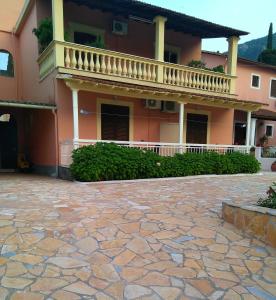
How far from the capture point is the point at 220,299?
2451mm

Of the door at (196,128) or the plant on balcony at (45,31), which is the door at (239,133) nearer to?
the door at (196,128)

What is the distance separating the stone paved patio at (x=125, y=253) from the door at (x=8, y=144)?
780cm

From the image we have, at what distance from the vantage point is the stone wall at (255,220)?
3.64m

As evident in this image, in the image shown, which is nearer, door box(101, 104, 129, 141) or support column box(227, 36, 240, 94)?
door box(101, 104, 129, 141)

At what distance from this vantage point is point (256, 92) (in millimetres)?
18453

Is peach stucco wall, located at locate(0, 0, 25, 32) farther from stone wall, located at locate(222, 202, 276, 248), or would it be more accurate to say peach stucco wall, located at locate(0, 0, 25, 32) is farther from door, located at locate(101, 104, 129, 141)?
stone wall, located at locate(222, 202, 276, 248)

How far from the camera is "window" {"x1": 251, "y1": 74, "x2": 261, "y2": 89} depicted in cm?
1825

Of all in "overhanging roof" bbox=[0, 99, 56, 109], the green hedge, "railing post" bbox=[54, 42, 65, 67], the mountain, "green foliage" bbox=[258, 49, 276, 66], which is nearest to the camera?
the green hedge

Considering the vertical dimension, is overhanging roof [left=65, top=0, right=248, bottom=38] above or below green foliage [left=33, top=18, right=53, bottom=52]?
above

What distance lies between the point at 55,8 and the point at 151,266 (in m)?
8.37

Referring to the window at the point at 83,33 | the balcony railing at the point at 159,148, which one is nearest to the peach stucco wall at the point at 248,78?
the balcony railing at the point at 159,148

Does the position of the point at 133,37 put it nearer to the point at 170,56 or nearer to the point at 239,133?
the point at 170,56

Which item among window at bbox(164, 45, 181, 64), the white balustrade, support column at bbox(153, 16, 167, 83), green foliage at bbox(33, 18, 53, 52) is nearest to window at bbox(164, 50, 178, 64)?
window at bbox(164, 45, 181, 64)

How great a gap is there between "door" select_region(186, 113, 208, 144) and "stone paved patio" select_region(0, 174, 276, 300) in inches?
298
